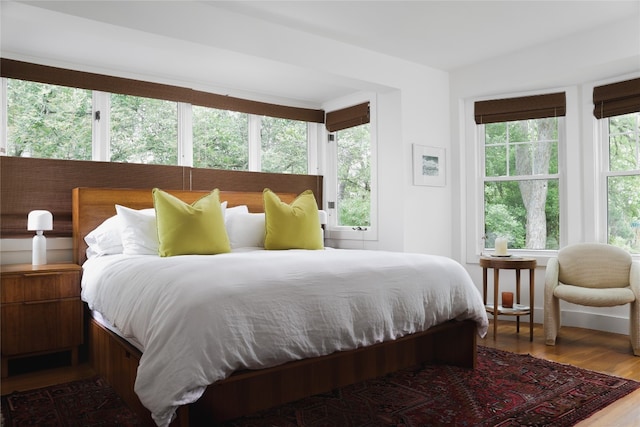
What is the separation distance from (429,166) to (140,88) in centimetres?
287

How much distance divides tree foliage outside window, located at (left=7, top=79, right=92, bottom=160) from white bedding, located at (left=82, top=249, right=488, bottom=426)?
1.53 m

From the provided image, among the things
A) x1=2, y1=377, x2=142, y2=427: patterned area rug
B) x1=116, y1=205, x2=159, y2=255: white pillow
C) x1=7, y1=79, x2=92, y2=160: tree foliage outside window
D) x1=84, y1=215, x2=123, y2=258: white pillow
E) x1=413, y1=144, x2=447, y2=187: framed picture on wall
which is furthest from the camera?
x1=413, y1=144, x2=447, y2=187: framed picture on wall

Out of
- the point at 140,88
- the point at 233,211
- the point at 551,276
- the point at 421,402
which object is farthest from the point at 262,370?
the point at 140,88

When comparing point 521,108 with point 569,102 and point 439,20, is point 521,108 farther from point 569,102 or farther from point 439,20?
point 439,20

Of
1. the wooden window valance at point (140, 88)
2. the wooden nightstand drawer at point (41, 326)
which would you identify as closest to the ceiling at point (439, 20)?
the wooden window valance at point (140, 88)

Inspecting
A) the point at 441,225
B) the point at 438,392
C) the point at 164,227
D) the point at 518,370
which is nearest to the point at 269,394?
the point at 438,392

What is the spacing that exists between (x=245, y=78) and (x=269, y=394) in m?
3.25

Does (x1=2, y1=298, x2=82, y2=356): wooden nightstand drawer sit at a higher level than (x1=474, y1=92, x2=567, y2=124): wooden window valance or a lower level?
lower

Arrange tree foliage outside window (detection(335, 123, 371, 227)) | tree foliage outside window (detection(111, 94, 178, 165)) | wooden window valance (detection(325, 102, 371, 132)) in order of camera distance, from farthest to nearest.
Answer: tree foliage outside window (detection(335, 123, 371, 227)) < wooden window valance (detection(325, 102, 371, 132)) < tree foliage outside window (detection(111, 94, 178, 165))

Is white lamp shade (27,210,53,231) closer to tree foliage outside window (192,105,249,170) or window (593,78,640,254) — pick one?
tree foliage outside window (192,105,249,170)

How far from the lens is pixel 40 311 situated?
320 cm

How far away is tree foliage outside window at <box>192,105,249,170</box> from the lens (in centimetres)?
482

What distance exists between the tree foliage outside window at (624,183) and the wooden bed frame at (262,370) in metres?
2.13

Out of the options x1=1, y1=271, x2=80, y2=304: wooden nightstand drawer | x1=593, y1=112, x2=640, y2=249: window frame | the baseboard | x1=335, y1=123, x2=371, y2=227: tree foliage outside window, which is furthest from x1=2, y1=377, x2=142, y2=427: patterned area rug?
x1=593, y1=112, x2=640, y2=249: window frame
